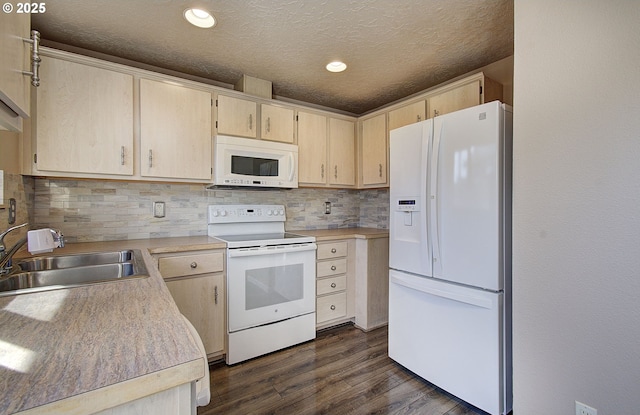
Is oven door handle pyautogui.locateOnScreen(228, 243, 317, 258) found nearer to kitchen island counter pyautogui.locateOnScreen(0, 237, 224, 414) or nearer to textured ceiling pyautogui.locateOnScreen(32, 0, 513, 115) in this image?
kitchen island counter pyautogui.locateOnScreen(0, 237, 224, 414)

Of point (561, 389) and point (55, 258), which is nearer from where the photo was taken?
point (561, 389)

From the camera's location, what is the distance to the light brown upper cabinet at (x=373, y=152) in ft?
9.59

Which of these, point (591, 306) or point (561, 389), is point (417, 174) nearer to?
point (591, 306)

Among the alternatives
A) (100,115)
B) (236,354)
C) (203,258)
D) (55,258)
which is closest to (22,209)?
(55,258)

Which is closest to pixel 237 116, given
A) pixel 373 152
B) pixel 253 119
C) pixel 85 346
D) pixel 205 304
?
pixel 253 119

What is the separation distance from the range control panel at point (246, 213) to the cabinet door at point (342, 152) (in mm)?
655

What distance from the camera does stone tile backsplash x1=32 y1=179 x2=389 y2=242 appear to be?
2047 millimetres

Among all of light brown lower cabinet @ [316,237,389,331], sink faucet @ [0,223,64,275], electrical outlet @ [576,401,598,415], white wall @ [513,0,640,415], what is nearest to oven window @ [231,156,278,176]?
light brown lower cabinet @ [316,237,389,331]

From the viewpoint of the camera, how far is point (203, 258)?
6.88 ft

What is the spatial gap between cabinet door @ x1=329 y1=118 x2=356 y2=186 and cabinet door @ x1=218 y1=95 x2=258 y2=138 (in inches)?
34.1

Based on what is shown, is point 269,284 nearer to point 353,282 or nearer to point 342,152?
point 353,282

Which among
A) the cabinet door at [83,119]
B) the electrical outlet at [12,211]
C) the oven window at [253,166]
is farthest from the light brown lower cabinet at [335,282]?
the electrical outlet at [12,211]

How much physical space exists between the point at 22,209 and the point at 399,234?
243 cm

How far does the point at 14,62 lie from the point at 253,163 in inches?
66.5
